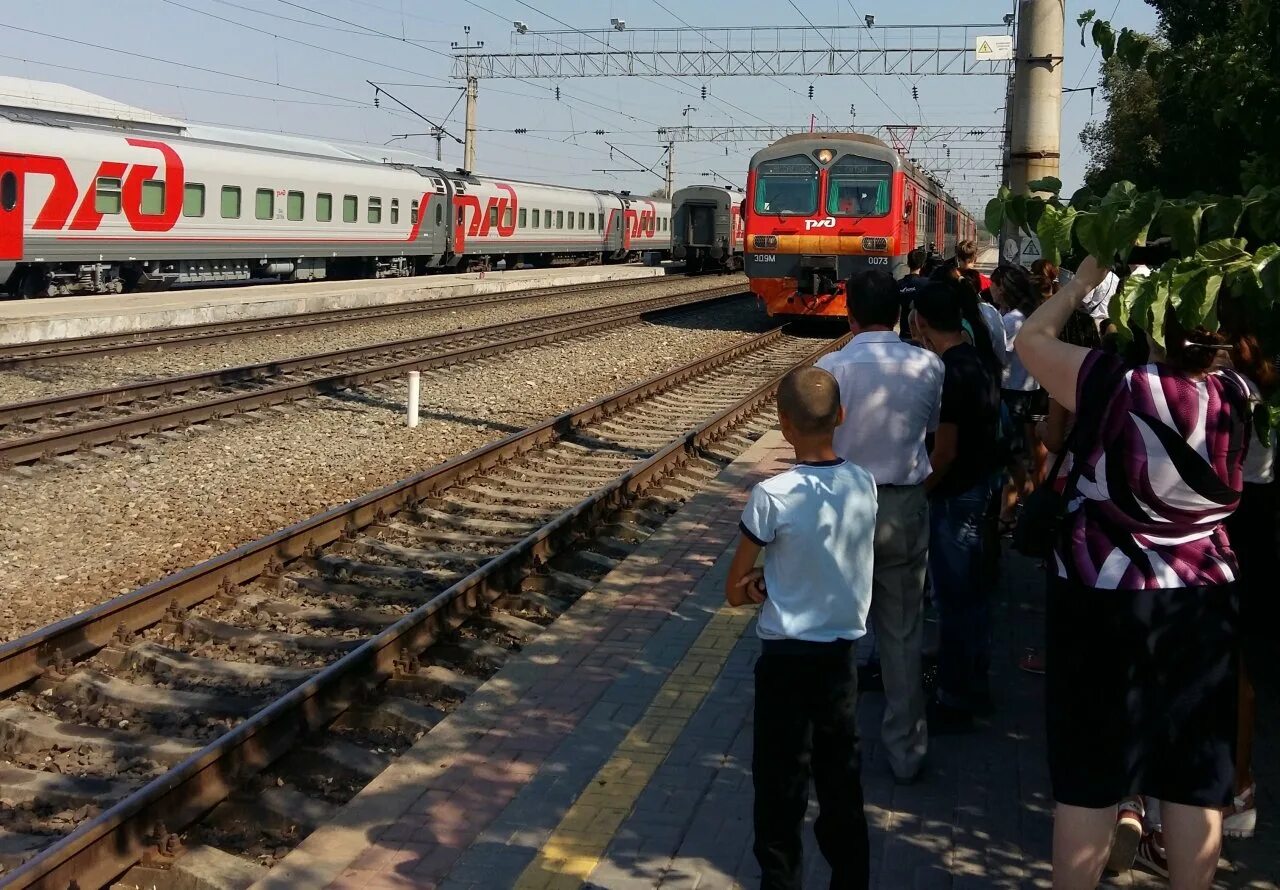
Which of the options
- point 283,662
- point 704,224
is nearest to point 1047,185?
point 283,662

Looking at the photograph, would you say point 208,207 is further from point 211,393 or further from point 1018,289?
point 1018,289

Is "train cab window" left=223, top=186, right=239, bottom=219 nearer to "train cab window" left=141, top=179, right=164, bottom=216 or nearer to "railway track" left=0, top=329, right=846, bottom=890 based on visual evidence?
"train cab window" left=141, top=179, right=164, bottom=216

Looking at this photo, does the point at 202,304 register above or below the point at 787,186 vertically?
below

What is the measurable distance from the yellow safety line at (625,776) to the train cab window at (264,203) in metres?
23.3

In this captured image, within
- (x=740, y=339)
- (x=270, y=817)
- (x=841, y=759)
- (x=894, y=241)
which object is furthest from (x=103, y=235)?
(x=841, y=759)

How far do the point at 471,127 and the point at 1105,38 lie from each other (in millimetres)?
38873

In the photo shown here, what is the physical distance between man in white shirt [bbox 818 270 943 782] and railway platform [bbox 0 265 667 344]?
15206mm

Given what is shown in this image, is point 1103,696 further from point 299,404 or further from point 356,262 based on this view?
point 356,262

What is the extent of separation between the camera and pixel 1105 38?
4039 mm

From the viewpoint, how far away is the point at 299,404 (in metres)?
13.5

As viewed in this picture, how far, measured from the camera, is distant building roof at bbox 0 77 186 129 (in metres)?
32.3

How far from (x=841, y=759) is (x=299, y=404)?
10.7 metres

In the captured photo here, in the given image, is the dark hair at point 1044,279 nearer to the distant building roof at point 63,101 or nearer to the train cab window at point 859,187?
the train cab window at point 859,187

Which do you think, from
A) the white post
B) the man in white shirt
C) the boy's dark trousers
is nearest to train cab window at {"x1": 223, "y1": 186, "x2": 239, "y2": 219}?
the white post
